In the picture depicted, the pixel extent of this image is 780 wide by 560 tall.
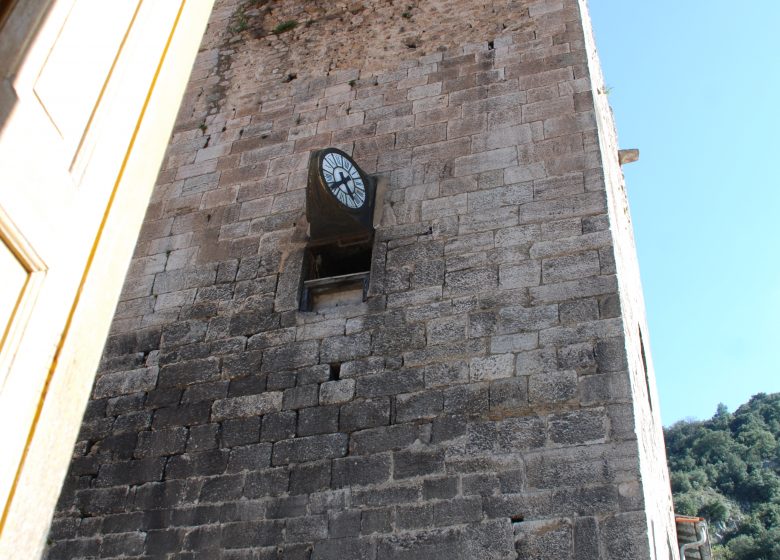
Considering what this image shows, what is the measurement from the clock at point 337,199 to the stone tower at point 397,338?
131 millimetres

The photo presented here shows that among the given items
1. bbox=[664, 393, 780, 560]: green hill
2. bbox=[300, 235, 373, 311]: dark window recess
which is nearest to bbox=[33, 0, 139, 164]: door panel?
bbox=[300, 235, 373, 311]: dark window recess

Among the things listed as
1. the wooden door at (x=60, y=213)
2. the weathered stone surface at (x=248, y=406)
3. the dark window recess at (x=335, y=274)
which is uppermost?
the dark window recess at (x=335, y=274)

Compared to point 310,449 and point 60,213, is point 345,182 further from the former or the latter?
point 60,213

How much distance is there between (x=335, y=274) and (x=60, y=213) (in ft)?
12.4

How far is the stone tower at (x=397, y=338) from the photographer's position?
420 centimetres

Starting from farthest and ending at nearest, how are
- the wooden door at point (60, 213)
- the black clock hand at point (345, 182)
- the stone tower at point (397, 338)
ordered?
the black clock hand at point (345, 182), the stone tower at point (397, 338), the wooden door at point (60, 213)

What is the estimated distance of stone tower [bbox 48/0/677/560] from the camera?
4.20 m

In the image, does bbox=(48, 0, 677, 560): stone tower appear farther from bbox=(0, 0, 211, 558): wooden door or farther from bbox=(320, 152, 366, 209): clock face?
bbox=(0, 0, 211, 558): wooden door

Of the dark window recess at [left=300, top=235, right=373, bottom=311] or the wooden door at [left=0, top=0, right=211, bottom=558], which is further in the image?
the dark window recess at [left=300, top=235, right=373, bottom=311]

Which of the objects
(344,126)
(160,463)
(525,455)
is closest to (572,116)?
(344,126)

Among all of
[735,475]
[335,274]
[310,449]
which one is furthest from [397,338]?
[735,475]

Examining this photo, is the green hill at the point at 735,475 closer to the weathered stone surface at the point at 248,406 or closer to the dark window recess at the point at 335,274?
the dark window recess at the point at 335,274

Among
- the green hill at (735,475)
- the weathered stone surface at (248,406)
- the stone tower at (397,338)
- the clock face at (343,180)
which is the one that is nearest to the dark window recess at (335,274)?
the stone tower at (397,338)

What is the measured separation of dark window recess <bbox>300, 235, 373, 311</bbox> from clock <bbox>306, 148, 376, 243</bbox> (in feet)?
0.29
